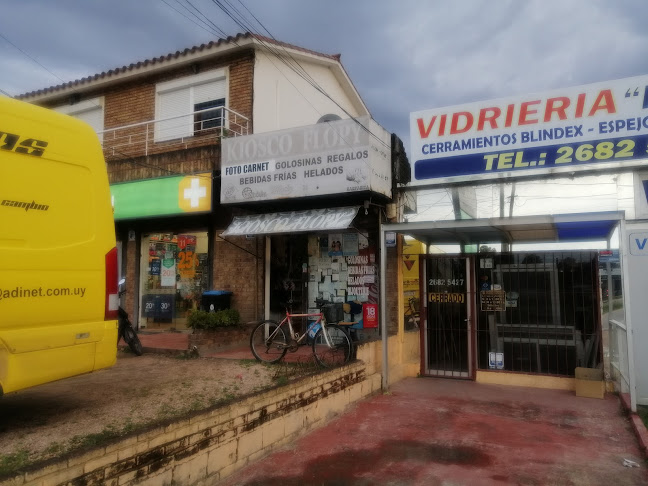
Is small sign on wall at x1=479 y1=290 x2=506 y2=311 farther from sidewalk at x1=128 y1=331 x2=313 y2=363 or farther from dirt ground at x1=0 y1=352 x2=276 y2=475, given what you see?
dirt ground at x1=0 y1=352 x2=276 y2=475

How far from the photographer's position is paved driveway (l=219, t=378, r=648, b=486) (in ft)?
15.5

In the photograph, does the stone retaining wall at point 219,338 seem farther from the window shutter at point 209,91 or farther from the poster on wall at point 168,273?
the window shutter at point 209,91

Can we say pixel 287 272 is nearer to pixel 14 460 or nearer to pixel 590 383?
pixel 590 383

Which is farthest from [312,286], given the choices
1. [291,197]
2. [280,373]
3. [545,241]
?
[545,241]

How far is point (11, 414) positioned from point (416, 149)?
23.6 feet

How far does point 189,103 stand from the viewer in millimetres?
12258

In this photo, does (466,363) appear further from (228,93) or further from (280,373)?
(228,93)

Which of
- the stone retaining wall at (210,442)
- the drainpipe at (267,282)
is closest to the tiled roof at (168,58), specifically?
the drainpipe at (267,282)

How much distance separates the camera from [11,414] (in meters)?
4.93

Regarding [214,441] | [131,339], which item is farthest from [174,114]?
[214,441]

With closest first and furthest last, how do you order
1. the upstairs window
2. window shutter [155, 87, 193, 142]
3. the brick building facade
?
the brick building facade, the upstairs window, window shutter [155, 87, 193, 142]

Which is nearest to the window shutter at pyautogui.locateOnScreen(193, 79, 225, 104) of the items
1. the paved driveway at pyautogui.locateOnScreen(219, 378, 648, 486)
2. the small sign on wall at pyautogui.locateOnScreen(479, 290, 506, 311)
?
the small sign on wall at pyautogui.locateOnScreen(479, 290, 506, 311)

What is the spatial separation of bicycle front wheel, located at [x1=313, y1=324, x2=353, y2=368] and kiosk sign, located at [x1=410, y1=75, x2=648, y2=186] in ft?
10.7

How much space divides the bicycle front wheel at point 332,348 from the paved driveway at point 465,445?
78 cm
